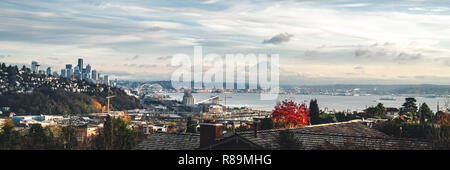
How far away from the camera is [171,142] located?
19172 millimetres

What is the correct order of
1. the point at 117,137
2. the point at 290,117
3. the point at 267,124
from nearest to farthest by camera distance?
the point at 117,137
the point at 267,124
the point at 290,117

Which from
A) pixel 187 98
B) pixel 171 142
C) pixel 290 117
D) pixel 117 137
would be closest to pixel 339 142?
pixel 171 142

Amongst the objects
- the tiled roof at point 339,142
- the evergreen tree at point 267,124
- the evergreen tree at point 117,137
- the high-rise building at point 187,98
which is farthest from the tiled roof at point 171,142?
the high-rise building at point 187,98

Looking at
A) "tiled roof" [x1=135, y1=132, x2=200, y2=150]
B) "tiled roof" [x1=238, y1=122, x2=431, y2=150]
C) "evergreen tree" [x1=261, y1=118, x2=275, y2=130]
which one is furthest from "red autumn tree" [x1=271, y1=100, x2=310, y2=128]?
"tiled roof" [x1=238, y1=122, x2=431, y2=150]

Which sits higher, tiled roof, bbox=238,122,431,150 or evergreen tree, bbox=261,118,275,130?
tiled roof, bbox=238,122,431,150

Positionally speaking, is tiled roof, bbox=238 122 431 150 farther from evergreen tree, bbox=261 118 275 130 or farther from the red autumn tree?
the red autumn tree

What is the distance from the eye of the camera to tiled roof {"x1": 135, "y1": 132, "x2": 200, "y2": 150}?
1864cm

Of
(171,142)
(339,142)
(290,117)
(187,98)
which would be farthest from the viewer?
(187,98)

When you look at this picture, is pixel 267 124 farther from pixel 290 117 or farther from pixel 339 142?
pixel 339 142

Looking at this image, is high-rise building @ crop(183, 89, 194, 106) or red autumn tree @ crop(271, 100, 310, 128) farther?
high-rise building @ crop(183, 89, 194, 106)

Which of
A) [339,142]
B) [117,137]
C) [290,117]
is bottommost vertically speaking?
[117,137]

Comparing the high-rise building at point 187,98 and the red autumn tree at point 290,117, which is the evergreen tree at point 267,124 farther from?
the high-rise building at point 187,98
